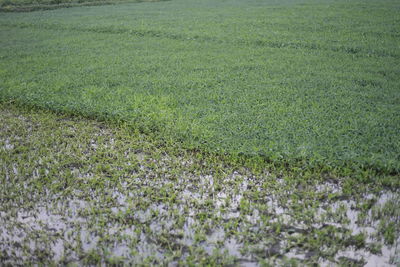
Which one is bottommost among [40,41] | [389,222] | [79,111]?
[389,222]

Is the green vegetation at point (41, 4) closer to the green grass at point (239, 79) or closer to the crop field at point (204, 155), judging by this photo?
the green grass at point (239, 79)

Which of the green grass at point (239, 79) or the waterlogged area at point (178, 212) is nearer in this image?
the waterlogged area at point (178, 212)

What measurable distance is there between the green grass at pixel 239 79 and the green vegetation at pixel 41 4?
5657 millimetres

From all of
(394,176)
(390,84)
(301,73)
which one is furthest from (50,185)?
(390,84)

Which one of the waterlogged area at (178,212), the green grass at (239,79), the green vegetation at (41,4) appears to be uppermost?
the green vegetation at (41,4)

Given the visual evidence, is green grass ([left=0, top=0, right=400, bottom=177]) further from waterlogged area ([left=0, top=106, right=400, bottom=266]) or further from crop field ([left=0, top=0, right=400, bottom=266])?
waterlogged area ([left=0, top=106, right=400, bottom=266])

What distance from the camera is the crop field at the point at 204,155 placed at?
319cm

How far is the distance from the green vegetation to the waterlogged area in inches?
663

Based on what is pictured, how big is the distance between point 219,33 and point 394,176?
844cm

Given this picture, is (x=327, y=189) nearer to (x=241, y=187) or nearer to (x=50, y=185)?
(x=241, y=187)

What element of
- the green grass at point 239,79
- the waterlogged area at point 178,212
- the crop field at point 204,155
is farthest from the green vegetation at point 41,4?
the waterlogged area at point 178,212

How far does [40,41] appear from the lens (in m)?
11.5

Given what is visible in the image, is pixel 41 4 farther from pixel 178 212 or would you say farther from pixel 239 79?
pixel 178 212

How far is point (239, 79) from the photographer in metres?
7.24
